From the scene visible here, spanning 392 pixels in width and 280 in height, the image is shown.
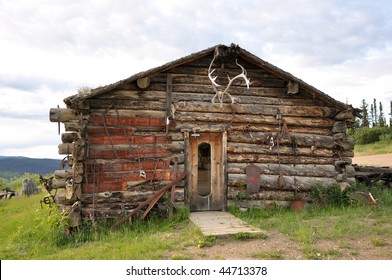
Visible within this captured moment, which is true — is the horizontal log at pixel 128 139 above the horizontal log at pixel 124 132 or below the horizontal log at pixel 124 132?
below

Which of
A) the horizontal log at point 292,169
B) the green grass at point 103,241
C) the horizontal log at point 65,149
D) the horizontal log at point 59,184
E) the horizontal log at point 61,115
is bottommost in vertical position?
the green grass at point 103,241

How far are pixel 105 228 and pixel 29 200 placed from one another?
357 inches

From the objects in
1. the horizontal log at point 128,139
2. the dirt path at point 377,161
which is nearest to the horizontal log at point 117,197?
the horizontal log at point 128,139

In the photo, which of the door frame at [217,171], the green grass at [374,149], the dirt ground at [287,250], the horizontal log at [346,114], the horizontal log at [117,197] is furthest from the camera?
the green grass at [374,149]

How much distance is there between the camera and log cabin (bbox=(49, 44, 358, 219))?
29.4 feet

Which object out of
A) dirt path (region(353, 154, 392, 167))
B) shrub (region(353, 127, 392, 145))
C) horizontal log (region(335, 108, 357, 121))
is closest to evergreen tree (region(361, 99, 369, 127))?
shrub (region(353, 127, 392, 145))

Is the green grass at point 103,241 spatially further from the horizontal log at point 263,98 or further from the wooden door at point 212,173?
the horizontal log at point 263,98

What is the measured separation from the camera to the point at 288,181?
1020cm

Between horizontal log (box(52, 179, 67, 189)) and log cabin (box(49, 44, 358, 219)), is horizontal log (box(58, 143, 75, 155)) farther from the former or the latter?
horizontal log (box(52, 179, 67, 189))

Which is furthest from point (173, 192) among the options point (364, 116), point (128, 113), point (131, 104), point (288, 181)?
point (364, 116)

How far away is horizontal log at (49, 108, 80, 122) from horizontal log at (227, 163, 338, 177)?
15.0ft

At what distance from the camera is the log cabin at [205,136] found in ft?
29.4

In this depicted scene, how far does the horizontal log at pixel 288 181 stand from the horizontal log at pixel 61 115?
467 centimetres

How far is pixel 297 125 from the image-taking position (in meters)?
10.5
